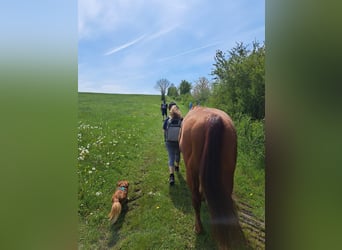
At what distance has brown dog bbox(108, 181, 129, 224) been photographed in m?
1.27

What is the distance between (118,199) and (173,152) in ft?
1.32

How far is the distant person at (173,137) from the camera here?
52.2 inches

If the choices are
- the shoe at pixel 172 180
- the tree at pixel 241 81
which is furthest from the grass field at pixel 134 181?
the tree at pixel 241 81

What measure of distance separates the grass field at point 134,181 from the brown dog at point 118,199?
26mm

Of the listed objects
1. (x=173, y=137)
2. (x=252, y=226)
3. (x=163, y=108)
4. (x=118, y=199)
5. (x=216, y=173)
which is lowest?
(x=252, y=226)

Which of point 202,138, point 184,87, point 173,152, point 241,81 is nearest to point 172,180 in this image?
point 173,152

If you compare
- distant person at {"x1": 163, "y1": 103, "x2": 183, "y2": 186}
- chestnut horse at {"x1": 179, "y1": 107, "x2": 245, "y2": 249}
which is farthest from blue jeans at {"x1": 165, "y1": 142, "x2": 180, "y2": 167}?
chestnut horse at {"x1": 179, "y1": 107, "x2": 245, "y2": 249}

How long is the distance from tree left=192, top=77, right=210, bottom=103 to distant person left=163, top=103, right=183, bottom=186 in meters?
0.14

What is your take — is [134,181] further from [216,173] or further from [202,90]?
[202,90]

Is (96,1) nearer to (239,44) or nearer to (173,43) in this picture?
(173,43)

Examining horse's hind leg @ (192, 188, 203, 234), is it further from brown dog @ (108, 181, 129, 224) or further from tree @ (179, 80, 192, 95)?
tree @ (179, 80, 192, 95)

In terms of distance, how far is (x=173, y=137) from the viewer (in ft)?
4.44
